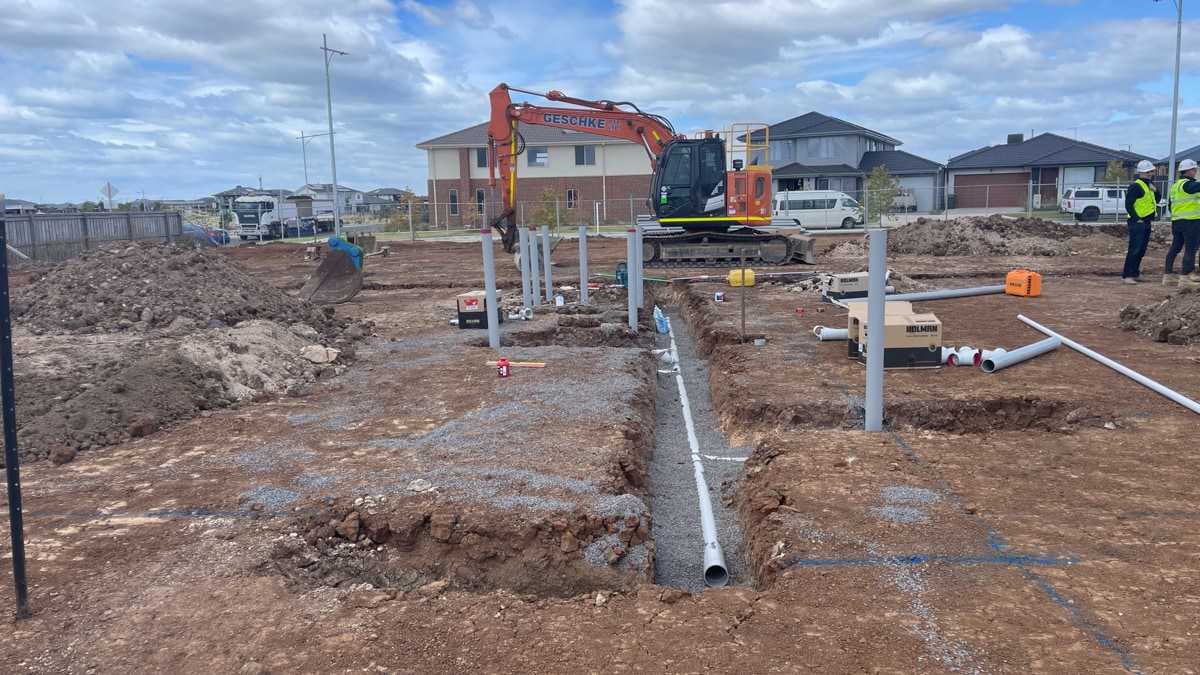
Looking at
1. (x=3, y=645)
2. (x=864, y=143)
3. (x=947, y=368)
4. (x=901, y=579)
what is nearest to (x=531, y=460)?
(x=901, y=579)

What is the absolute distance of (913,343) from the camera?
8.45 metres

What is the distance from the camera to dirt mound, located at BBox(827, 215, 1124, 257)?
24.4 metres

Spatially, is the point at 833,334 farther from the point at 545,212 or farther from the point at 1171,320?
the point at 545,212

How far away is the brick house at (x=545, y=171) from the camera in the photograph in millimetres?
49938

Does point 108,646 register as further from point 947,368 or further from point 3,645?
point 947,368

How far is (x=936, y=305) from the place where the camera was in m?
13.3

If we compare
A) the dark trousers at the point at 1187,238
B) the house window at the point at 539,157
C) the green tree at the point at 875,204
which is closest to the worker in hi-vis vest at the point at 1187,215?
the dark trousers at the point at 1187,238

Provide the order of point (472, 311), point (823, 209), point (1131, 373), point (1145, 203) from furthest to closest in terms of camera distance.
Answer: point (823, 209), point (1145, 203), point (472, 311), point (1131, 373)

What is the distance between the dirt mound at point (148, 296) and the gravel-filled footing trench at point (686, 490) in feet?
17.4

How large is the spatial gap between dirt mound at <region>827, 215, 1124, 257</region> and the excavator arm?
295 inches

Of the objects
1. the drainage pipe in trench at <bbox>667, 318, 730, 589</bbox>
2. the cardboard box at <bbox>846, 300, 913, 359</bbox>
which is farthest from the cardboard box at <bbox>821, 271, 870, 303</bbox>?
the drainage pipe in trench at <bbox>667, 318, 730, 589</bbox>

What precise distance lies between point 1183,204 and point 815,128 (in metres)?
41.6

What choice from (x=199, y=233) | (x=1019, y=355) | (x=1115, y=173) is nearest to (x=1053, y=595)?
(x=1019, y=355)

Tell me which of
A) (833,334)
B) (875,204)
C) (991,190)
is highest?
(991,190)
